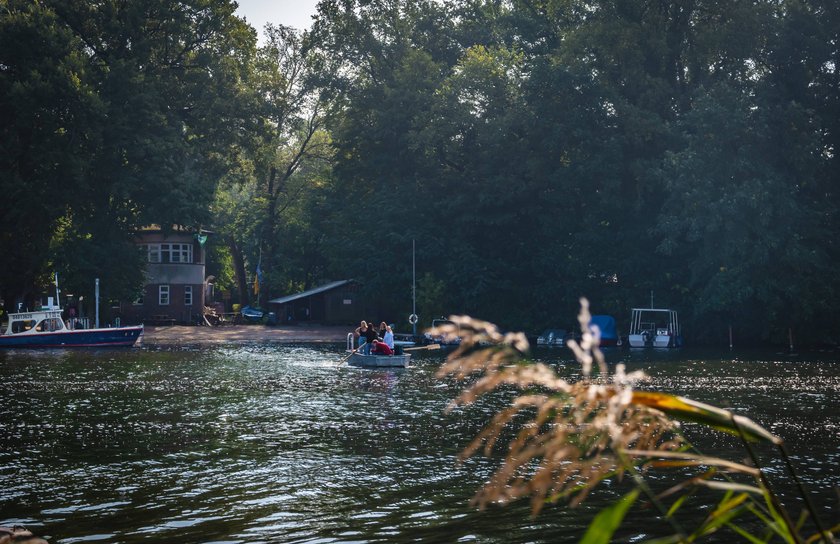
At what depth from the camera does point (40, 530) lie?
47.6 ft

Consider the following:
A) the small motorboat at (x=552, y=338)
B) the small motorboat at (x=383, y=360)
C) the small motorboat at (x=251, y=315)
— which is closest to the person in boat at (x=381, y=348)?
the small motorboat at (x=383, y=360)

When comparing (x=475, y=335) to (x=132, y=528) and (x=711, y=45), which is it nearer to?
(x=132, y=528)

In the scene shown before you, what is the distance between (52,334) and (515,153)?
3635 centimetres

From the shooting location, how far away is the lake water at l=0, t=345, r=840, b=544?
592 inches

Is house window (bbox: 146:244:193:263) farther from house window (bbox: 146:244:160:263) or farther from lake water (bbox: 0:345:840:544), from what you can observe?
lake water (bbox: 0:345:840:544)

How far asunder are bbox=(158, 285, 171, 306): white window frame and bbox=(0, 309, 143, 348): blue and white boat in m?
23.9

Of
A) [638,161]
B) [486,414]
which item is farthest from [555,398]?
[638,161]

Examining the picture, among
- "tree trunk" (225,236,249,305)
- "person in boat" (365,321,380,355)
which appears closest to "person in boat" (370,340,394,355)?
"person in boat" (365,321,380,355)

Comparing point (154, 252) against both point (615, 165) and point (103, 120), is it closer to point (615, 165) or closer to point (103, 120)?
point (103, 120)

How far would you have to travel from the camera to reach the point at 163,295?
8831 cm

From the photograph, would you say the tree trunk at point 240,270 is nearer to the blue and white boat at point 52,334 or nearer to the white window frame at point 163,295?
the white window frame at point 163,295

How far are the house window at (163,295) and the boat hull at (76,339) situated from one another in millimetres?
24392

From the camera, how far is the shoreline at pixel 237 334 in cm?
7125

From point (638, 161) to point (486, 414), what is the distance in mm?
44364
